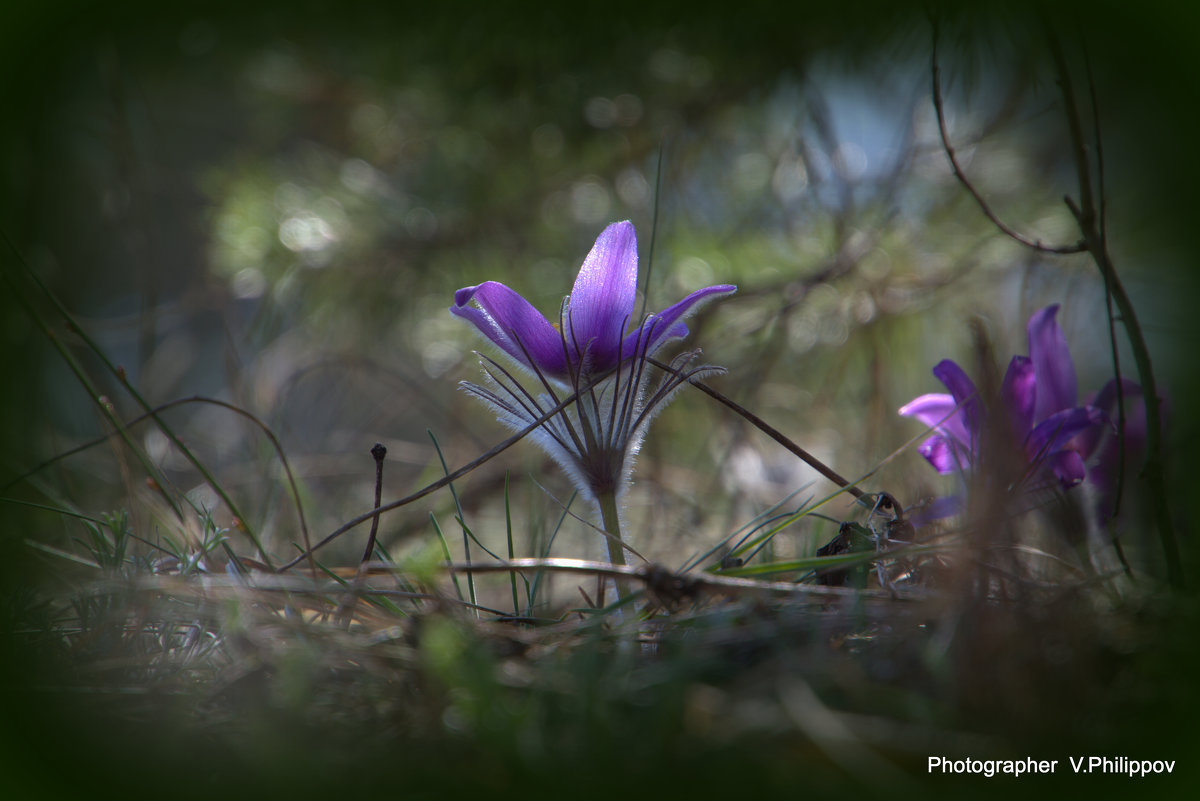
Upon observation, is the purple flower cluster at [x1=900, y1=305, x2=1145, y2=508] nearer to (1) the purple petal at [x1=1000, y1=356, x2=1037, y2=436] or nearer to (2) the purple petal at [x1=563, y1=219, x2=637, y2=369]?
(1) the purple petal at [x1=1000, y1=356, x2=1037, y2=436]

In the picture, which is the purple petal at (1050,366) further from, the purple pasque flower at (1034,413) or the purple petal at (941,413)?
the purple petal at (941,413)

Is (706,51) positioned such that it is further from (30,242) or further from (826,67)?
(30,242)

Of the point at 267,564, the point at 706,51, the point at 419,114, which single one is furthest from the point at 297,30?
the point at 267,564

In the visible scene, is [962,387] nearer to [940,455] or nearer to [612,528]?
[940,455]

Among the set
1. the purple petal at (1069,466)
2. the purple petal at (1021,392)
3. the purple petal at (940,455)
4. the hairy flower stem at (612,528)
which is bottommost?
the hairy flower stem at (612,528)

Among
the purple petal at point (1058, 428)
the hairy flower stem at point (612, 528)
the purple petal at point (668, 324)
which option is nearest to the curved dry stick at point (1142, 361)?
the purple petal at point (1058, 428)

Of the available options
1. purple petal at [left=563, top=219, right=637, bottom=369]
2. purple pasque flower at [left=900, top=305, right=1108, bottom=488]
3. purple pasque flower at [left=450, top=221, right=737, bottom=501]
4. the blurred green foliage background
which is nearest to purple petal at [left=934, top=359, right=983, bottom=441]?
purple pasque flower at [left=900, top=305, right=1108, bottom=488]
